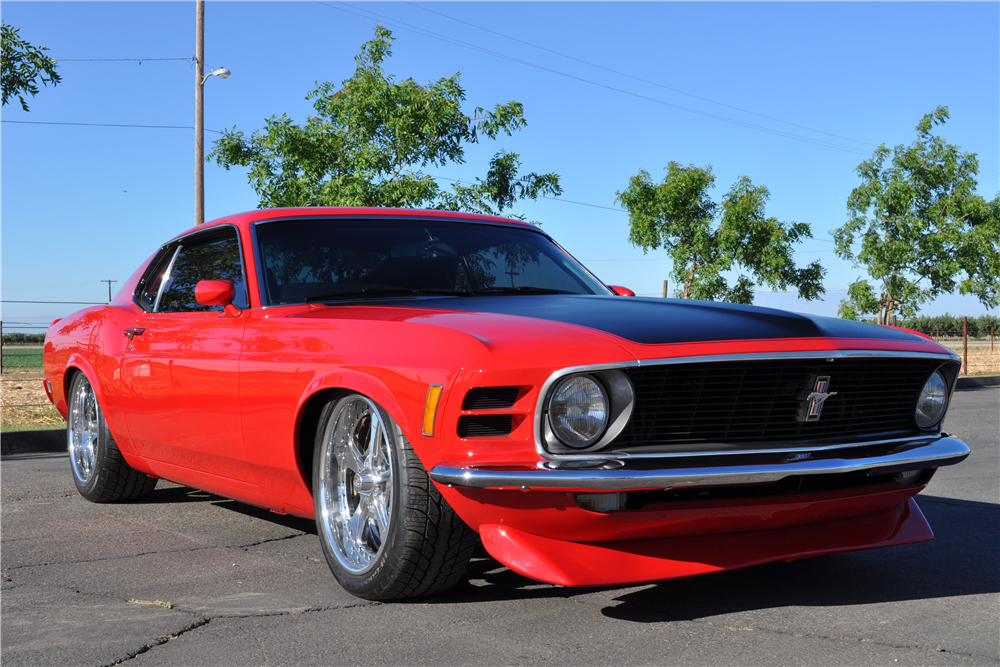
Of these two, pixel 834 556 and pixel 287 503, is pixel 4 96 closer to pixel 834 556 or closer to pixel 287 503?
pixel 287 503

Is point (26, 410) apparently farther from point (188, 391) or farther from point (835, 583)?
point (835, 583)

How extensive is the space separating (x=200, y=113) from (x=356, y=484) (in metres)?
14.2

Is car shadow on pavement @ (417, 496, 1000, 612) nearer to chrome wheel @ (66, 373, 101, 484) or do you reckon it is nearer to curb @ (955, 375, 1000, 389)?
chrome wheel @ (66, 373, 101, 484)

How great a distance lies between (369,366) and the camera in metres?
3.23

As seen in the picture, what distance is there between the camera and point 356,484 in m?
3.47

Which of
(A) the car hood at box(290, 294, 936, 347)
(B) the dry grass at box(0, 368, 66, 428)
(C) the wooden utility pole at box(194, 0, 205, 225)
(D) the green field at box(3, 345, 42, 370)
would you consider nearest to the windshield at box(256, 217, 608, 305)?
(A) the car hood at box(290, 294, 936, 347)

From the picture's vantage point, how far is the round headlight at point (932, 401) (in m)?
3.55

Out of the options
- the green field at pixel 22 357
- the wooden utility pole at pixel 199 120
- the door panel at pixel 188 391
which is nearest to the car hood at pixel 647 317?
the door panel at pixel 188 391

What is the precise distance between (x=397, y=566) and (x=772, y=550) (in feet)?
3.89

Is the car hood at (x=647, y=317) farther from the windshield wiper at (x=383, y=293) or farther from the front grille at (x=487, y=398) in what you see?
Answer: the front grille at (x=487, y=398)

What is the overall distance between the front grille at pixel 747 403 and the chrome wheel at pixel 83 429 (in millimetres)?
3753

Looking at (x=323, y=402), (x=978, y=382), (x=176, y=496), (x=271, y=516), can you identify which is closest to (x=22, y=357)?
(x=978, y=382)

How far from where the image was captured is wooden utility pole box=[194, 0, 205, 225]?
51.6ft

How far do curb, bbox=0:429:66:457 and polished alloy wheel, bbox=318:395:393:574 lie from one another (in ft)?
20.2
